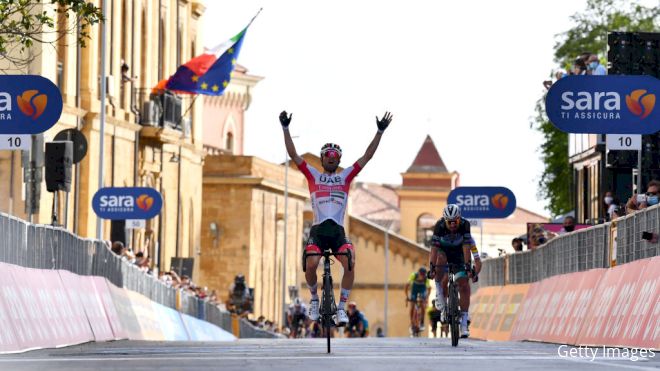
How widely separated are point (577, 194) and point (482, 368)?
169 ft

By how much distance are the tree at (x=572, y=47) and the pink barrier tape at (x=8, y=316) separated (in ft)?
220

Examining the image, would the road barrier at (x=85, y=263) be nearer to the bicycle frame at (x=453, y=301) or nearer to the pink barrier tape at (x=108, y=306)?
the pink barrier tape at (x=108, y=306)

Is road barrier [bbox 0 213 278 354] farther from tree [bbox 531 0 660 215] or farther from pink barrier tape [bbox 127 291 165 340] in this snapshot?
tree [bbox 531 0 660 215]

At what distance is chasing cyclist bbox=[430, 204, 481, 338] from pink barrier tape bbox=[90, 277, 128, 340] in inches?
290

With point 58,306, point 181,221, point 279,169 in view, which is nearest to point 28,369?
point 58,306

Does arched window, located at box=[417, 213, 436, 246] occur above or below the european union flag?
above

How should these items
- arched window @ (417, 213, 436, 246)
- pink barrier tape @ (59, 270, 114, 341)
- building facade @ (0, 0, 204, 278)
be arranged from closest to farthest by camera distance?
pink barrier tape @ (59, 270, 114, 341), building facade @ (0, 0, 204, 278), arched window @ (417, 213, 436, 246)

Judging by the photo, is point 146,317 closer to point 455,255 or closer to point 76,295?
point 76,295

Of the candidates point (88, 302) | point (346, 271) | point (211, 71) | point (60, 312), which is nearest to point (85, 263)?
point (88, 302)

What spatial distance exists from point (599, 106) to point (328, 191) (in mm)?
6846

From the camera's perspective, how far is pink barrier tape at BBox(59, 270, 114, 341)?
97.5 feet

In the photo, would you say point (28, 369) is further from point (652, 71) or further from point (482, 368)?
point (652, 71)

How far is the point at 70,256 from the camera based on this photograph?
3061 centimetres

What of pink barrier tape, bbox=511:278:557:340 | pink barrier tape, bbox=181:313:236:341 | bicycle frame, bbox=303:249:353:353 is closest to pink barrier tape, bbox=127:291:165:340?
pink barrier tape, bbox=511:278:557:340
